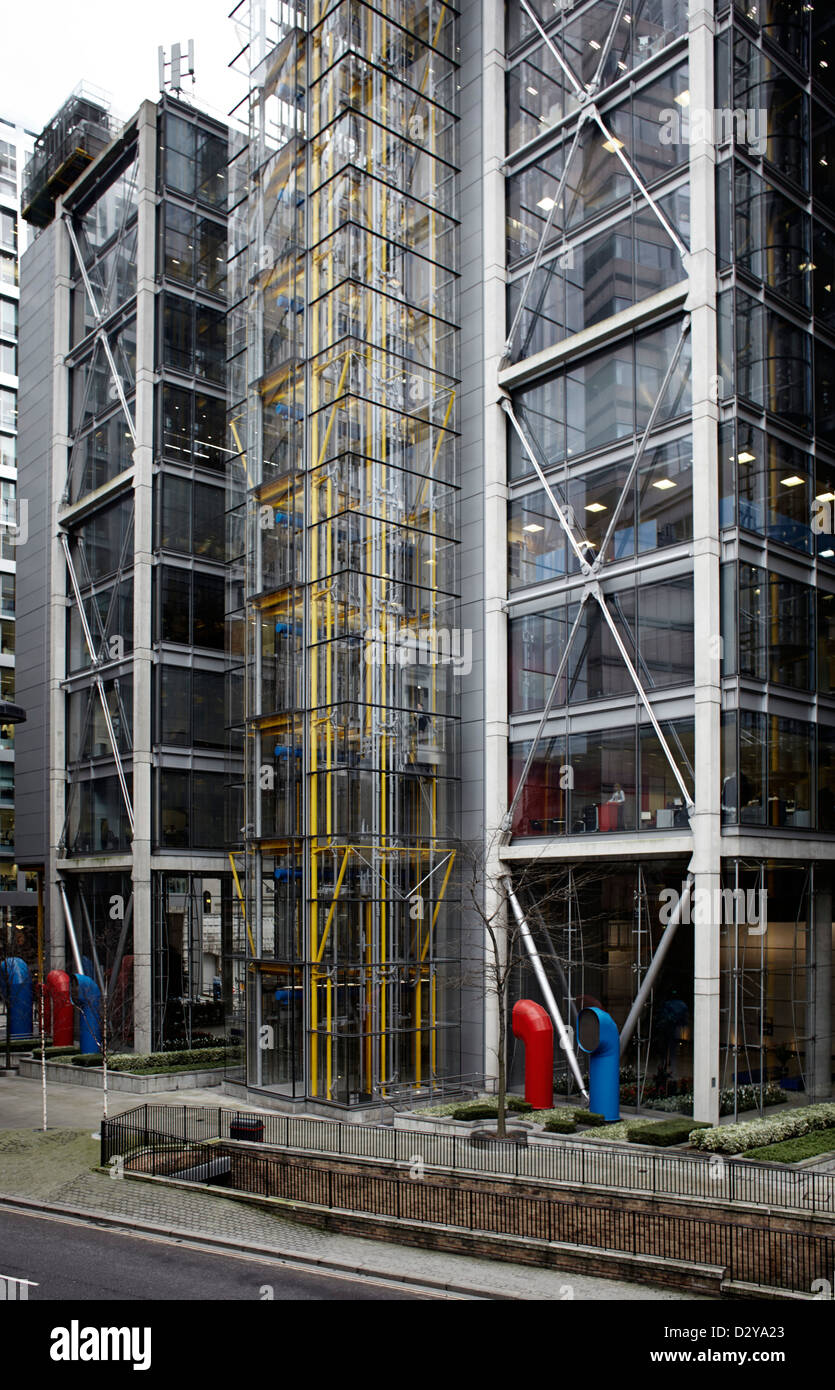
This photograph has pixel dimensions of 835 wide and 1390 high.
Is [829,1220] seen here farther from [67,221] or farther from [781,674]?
[67,221]

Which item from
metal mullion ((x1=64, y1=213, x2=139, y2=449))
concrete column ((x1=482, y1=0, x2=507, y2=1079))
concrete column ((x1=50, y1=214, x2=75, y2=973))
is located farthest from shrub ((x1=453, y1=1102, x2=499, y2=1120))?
metal mullion ((x1=64, y1=213, x2=139, y2=449))

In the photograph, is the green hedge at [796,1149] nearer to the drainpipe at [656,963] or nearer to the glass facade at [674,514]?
the glass facade at [674,514]

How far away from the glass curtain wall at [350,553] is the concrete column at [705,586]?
26.3 feet

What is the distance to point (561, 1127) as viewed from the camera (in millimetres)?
26250

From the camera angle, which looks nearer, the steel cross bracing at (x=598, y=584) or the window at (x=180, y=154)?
the steel cross bracing at (x=598, y=584)

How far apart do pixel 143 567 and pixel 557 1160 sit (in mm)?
25906

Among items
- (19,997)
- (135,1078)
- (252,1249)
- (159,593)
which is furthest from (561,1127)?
(19,997)

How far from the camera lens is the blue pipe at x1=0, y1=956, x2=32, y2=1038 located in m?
42.7

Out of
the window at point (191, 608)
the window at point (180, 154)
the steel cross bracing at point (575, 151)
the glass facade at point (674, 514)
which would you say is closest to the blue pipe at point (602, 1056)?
the glass facade at point (674, 514)

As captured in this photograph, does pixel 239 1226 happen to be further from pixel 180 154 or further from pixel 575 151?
pixel 180 154

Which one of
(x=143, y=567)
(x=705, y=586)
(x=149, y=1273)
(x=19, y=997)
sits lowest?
(x=19, y=997)

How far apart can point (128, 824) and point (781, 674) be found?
2248 centimetres

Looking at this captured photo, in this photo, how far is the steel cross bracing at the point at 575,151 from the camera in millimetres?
29312

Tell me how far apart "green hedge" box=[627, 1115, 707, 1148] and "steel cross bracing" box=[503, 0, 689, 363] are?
1864 centimetres
